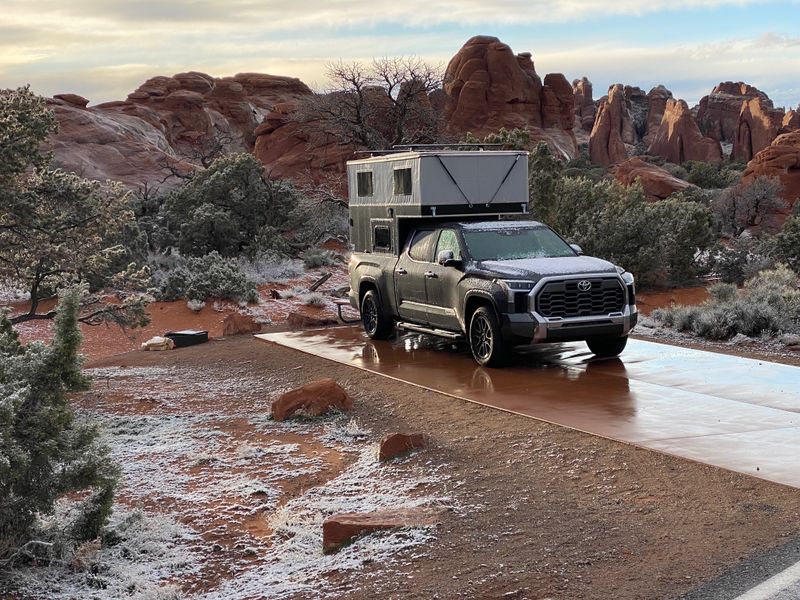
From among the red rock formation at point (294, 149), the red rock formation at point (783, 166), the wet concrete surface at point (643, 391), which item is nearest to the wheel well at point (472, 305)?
the wet concrete surface at point (643, 391)

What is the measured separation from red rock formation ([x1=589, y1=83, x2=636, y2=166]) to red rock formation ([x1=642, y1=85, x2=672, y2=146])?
11.0m

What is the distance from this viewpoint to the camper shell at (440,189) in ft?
42.1

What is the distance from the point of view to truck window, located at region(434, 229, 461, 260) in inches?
471

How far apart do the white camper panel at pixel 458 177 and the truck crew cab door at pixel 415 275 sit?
53cm

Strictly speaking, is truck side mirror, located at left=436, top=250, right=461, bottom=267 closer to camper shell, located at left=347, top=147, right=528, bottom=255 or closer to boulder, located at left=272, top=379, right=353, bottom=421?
camper shell, located at left=347, top=147, right=528, bottom=255

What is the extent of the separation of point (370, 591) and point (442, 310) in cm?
726

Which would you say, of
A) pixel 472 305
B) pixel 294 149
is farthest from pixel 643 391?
pixel 294 149

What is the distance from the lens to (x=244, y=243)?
29266 millimetres

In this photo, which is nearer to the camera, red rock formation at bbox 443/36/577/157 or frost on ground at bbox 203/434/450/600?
frost on ground at bbox 203/434/450/600

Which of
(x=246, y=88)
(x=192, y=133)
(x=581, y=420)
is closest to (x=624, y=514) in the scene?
(x=581, y=420)

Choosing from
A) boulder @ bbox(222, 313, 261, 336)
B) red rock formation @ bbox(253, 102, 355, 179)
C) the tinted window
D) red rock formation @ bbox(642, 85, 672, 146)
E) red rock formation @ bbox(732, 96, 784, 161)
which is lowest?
boulder @ bbox(222, 313, 261, 336)

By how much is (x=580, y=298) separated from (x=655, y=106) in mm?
129223

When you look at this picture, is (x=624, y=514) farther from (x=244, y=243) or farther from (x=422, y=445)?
(x=244, y=243)

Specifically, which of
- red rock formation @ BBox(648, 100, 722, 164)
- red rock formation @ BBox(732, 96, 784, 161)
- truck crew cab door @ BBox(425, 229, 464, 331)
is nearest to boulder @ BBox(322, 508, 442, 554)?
truck crew cab door @ BBox(425, 229, 464, 331)
